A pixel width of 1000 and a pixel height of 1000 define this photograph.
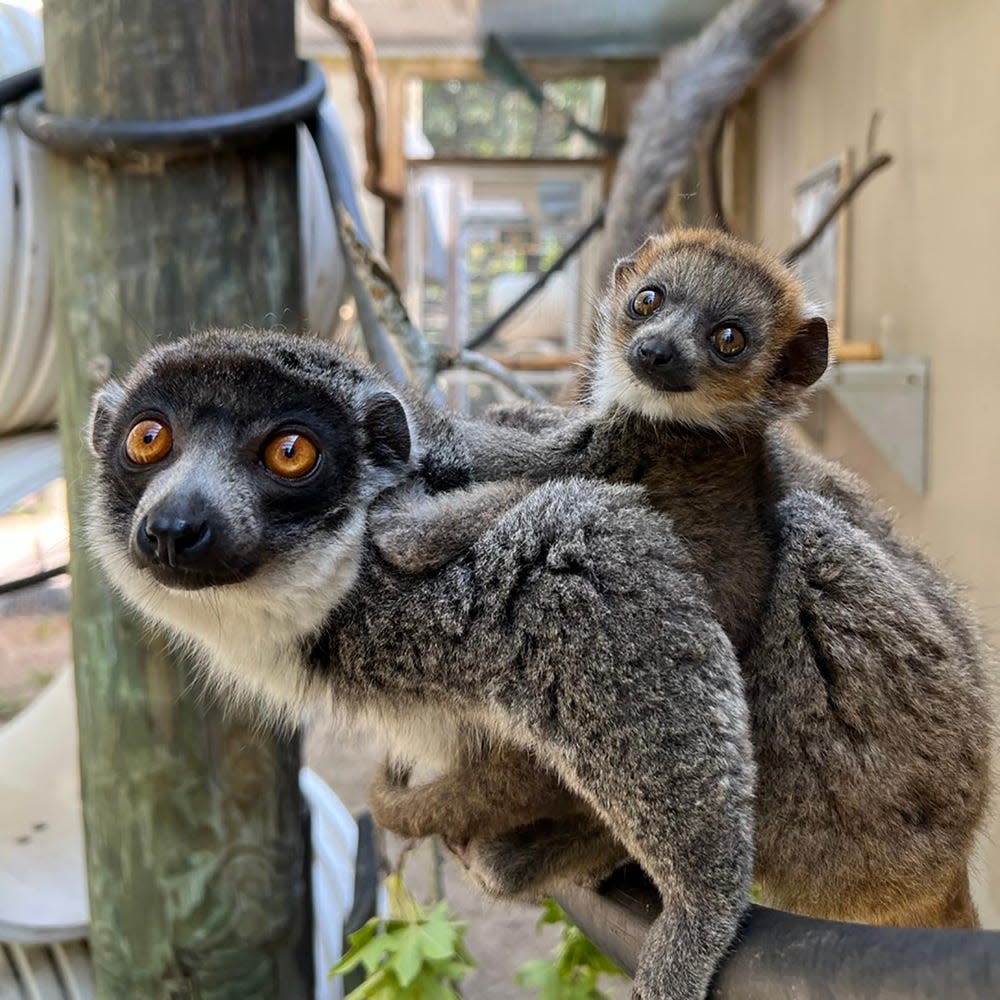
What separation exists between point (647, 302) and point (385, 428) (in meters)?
0.92

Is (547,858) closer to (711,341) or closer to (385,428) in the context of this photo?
(385,428)

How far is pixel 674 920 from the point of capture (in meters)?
1.70

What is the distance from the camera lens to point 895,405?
538 centimetres

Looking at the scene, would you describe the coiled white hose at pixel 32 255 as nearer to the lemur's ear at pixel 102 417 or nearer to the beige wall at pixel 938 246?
the lemur's ear at pixel 102 417

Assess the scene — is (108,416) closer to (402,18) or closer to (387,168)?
(387,168)

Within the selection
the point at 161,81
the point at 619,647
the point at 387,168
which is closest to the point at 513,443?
the point at 619,647

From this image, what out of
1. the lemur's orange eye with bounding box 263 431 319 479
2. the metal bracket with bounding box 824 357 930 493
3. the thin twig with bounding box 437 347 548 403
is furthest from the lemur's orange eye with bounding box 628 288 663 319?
the metal bracket with bounding box 824 357 930 493

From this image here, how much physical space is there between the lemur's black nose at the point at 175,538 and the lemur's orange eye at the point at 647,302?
51.6 inches

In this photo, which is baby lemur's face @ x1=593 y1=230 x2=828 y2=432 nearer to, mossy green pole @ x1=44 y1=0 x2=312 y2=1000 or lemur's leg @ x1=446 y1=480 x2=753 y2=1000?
lemur's leg @ x1=446 y1=480 x2=753 y2=1000

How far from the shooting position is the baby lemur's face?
7.68ft

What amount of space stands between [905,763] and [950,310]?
12.6 feet

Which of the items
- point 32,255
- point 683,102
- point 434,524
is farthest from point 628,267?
point 683,102

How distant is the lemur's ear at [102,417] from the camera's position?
6.72ft

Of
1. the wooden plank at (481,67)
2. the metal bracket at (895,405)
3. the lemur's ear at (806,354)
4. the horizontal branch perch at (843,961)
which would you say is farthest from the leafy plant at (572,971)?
the wooden plank at (481,67)
